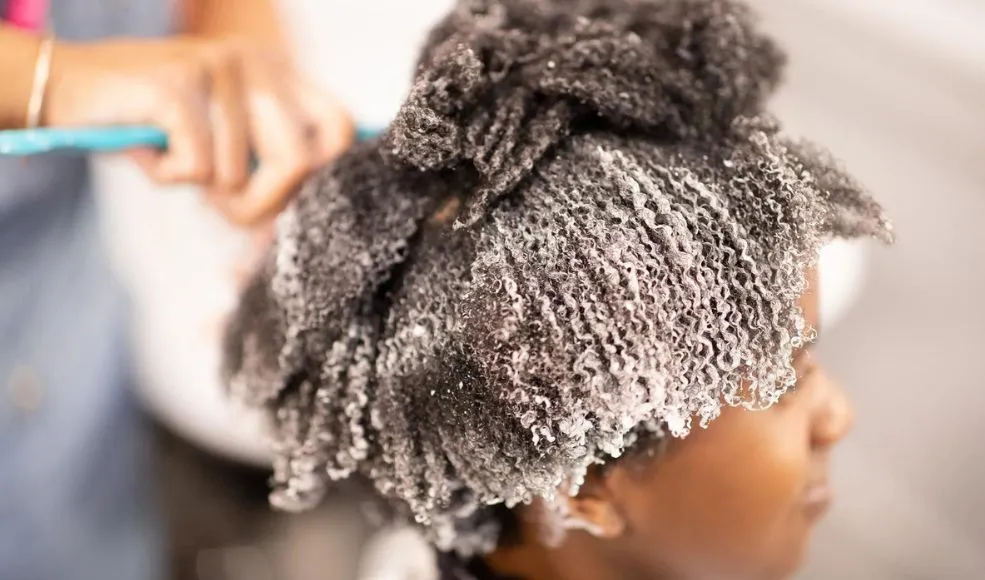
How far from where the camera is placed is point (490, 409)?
32 centimetres

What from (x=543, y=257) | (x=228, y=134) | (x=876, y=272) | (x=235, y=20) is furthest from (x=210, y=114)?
(x=876, y=272)

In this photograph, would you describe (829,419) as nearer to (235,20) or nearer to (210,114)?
(210,114)

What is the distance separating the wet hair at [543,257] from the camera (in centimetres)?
29

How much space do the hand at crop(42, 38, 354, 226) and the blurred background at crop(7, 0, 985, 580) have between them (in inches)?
10.4

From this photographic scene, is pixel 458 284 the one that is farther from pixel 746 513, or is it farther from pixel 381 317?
pixel 746 513

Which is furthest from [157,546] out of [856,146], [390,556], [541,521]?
[856,146]

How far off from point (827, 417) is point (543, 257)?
8.5 inches

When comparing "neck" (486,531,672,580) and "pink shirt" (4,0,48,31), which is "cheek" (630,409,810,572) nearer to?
"neck" (486,531,672,580)

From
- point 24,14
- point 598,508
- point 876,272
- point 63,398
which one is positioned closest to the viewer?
point 598,508

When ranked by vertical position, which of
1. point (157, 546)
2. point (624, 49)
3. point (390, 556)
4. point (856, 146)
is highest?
point (856, 146)

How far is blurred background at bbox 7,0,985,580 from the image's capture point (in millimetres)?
709

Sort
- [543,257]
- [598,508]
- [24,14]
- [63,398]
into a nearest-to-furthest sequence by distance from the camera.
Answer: [543,257] → [598,508] → [24,14] → [63,398]

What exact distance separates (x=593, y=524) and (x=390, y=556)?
296mm

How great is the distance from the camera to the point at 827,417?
16.7 inches
